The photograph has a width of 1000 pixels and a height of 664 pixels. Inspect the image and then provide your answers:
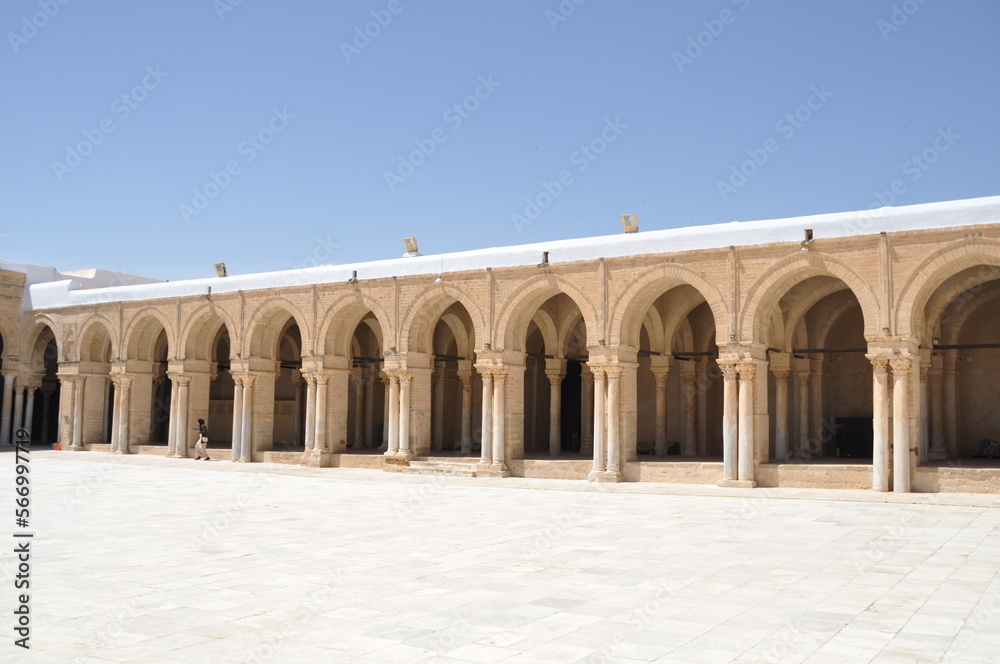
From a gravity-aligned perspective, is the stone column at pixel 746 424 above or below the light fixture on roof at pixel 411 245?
below

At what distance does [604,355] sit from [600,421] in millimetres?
1363

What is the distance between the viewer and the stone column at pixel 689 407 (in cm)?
2206

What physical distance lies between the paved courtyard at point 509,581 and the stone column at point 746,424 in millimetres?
2235

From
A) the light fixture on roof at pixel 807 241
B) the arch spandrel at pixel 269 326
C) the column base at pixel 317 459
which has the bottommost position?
the column base at pixel 317 459

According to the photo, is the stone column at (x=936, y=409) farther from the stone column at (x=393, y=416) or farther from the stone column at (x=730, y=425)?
the stone column at (x=393, y=416)

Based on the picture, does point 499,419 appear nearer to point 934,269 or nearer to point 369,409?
point 369,409

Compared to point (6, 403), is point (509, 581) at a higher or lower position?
lower

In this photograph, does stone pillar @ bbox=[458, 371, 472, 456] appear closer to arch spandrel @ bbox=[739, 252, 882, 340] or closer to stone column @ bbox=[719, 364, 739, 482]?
stone column @ bbox=[719, 364, 739, 482]

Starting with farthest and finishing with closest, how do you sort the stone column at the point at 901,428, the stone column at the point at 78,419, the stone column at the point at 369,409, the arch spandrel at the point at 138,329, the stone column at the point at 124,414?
the stone column at the point at 78,419
the stone column at the point at 369,409
the stone column at the point at 124,414
the arch spandrel at the point at 138,329
the stone column at the point at 901,428

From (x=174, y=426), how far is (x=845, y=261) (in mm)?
18576

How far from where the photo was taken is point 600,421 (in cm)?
1831

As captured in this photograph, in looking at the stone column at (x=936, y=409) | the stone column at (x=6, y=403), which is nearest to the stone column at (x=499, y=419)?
the stone column at (x=936, y=409)

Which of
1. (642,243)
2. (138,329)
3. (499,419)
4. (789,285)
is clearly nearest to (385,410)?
(499,419)

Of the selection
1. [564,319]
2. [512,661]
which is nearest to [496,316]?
[564,319]
